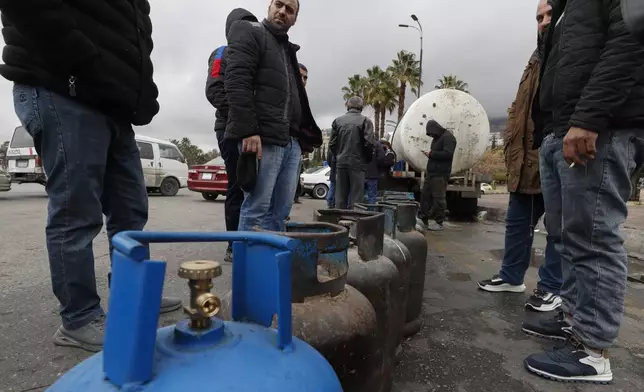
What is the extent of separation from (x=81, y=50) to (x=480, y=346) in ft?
7.88

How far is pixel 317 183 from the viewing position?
53.8 feet

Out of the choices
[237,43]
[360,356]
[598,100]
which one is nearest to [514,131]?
[598,100]

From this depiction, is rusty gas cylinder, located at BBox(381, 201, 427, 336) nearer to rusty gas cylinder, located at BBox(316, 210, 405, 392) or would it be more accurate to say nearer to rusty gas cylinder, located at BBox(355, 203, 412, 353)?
rusty gas cylinder, located at BBox(355, 203, 412, 353)

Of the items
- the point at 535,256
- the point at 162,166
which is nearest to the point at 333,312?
the point at 535,256

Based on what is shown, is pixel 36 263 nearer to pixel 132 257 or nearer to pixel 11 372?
pixel 11 372

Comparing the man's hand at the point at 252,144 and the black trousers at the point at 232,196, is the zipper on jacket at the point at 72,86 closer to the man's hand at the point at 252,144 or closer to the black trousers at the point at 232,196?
the man's hand at the point at 252,144

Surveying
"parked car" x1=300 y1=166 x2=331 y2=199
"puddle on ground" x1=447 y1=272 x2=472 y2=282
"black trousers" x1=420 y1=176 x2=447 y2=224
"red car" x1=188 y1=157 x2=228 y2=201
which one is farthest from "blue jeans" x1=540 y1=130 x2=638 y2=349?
"parked car" x1=300 y1=166 x2=331 y2=199

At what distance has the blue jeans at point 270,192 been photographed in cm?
278

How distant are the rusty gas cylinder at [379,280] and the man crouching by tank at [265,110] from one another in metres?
1.16

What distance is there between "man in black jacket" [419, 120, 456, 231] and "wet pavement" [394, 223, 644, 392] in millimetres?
3390

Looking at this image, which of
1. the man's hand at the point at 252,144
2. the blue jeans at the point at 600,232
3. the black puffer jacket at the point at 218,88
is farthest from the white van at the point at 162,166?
the blue jeans at the point at 600,232

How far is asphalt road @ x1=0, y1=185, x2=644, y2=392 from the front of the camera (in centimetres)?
178

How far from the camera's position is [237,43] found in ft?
8.97

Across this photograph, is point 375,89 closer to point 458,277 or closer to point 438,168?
point 438,168
